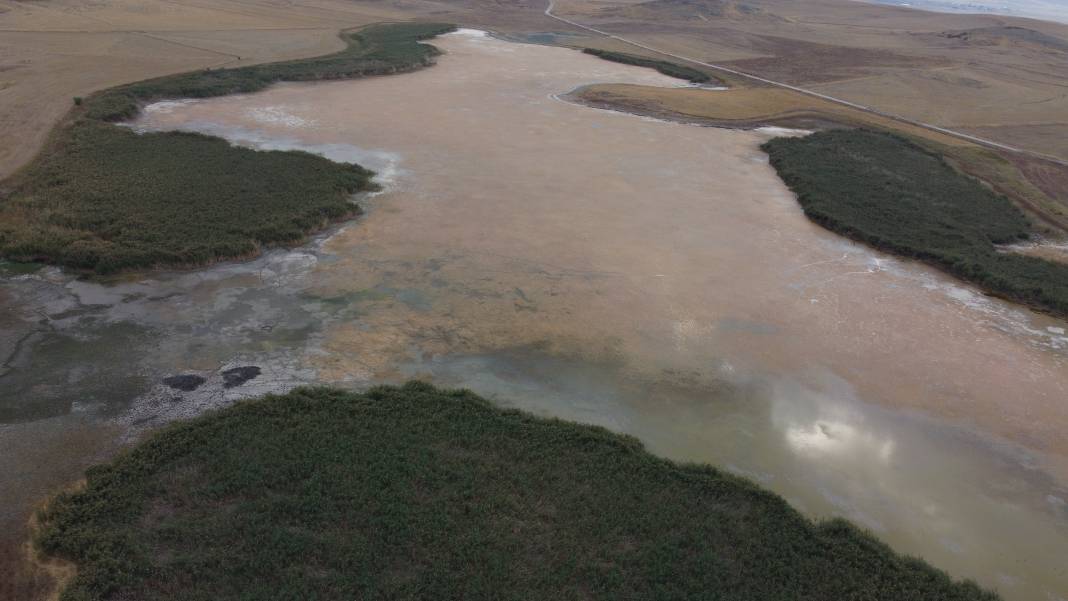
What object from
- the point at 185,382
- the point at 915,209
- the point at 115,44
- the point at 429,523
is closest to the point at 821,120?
the point at 915,209

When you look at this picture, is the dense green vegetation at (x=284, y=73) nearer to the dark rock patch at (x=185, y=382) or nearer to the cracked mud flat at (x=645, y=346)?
the cracked mud flat at (x=645, y=346)

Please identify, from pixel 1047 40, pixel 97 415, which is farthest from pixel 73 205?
pixel 1047 40

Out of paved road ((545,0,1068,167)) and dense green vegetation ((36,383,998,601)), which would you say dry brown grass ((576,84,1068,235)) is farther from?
dense green vegetation ((36,383,998,601))

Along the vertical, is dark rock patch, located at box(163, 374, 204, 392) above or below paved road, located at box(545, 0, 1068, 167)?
below

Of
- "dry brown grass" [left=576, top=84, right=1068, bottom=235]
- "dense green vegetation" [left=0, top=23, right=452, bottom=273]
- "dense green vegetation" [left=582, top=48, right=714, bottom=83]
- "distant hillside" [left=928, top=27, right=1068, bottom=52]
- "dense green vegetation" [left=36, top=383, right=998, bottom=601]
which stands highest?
"distant hillside" [left=928, top=27, right=1068, bottom=52]

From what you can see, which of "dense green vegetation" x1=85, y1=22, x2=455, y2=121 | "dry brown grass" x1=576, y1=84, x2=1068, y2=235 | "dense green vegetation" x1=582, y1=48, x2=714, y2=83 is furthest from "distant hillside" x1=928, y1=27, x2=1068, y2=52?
"dense green vegetation" x1=85, y1=22, x2=455, y2=121

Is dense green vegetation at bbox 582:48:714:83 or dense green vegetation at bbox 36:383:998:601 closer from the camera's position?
dense green vegetation at bbox 36:383:998:601

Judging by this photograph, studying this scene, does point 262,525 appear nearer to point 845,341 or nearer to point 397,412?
point 397,412
